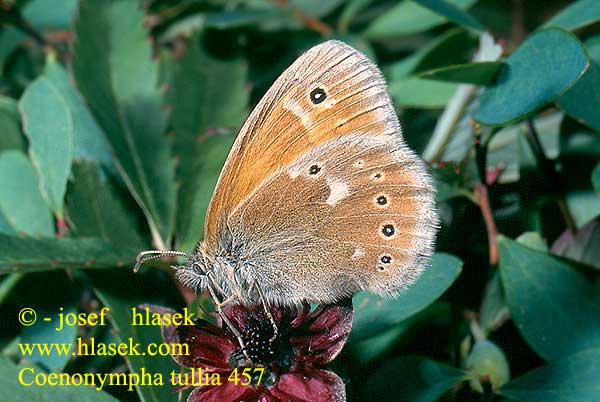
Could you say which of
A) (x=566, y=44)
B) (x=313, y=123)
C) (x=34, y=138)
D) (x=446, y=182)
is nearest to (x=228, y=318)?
(x=313, y=123)

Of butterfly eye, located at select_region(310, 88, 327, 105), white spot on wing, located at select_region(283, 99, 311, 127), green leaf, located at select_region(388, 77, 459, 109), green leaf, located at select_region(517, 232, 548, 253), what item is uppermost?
butterfly eye, located at select_region(310, 88, 327, 105)

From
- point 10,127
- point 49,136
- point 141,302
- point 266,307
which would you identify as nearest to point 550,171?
point 266,307

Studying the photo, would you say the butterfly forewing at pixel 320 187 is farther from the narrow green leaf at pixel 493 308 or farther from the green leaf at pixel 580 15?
the green leaf at pixel 580 15

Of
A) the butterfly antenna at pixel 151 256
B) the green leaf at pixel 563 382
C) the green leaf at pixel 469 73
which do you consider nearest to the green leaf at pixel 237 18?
the green leaf at pixel 469 73

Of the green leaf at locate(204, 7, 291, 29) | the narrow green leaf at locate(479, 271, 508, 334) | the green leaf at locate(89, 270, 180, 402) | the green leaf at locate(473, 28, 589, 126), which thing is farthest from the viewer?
the green leaf at locate(204, 7, 291, 29)

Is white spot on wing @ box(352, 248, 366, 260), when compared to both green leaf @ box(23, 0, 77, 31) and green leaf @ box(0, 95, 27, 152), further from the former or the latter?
green leaf @ box(23, 0, 77, 31)

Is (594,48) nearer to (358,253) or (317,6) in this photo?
(358,253)

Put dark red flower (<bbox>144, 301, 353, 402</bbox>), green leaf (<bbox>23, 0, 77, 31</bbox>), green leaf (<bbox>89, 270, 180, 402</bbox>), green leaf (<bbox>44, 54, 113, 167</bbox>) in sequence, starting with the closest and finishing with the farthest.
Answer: dark red flower (<bbox>144, 301, 353, 402</bbox>) → green leaf (<bbox>89, 270, 180, 402</bbox>) → green leaf (<bbox>44, 54, 113, 167</bbox>) → green leaf (<bbox>23, 0, 77, 31</bbox>)

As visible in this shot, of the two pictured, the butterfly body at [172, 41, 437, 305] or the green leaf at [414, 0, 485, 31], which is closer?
the butterfly body at [172, 41, 437, 305]

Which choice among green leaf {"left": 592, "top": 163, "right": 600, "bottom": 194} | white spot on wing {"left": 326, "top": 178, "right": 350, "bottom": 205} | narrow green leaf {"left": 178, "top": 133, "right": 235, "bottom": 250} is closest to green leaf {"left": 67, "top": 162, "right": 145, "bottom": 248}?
narrow green leaf {"left": 178, "top": 133, "right": 235, "bottom": 250}
